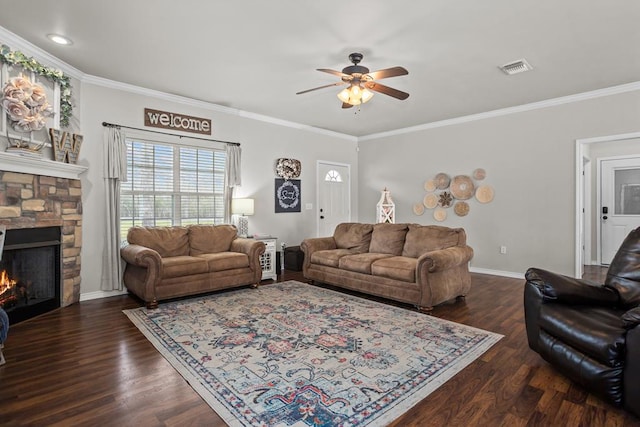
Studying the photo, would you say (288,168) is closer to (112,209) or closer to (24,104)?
(112,209)

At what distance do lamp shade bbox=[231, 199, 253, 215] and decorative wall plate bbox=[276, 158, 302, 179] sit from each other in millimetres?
1115

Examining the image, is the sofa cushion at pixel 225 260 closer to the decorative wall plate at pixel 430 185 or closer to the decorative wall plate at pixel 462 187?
the decorative wall plate at pixel 430 185

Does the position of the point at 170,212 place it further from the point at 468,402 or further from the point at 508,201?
the point at 508,201

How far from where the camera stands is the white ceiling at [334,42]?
2.75 meters

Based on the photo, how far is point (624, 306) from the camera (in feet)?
7.86

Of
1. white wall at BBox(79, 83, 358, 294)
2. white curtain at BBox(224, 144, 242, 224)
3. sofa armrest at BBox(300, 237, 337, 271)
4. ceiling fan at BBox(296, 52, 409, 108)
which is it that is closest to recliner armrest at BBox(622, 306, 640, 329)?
ceiling fan at BBox(296, 52, 409, 108)

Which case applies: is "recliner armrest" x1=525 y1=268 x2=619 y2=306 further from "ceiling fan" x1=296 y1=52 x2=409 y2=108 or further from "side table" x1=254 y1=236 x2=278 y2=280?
"side table" x1=254 y1=236 x2=278 y2=280

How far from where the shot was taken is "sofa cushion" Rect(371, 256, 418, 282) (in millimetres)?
3810

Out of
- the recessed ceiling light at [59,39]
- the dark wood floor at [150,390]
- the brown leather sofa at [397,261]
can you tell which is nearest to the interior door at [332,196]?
the brown leather sofa at [397,261]

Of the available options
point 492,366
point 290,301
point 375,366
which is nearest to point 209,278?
point 290,301

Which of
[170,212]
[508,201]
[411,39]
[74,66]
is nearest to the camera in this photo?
[411,39]

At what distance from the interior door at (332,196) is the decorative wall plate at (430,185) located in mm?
1792

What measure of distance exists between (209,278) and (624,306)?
158 inches

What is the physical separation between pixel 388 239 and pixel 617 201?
16.0 ft
